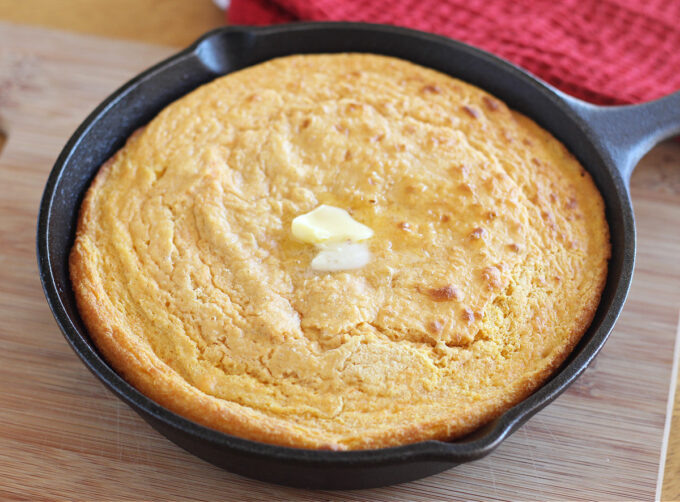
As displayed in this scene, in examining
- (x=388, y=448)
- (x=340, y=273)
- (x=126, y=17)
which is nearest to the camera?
(x=388, y=448)

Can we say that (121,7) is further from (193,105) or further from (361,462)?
(361,462)

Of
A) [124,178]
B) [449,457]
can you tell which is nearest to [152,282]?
[124,178]

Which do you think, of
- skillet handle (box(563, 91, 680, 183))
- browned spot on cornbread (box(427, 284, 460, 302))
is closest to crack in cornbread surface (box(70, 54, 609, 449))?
browned spot on cornbread (box(427, 284, 460, 302))

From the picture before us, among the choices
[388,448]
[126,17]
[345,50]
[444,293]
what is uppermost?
[345,50]

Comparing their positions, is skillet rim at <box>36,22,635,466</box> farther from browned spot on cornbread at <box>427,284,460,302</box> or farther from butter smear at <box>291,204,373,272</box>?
butter smear at <box>291,204,373,272</box>

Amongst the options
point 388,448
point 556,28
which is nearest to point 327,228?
point 388,448

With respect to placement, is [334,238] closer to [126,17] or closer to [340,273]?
[340,273]

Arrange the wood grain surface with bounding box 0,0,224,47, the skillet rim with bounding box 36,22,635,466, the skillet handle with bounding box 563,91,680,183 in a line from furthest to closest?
1. the wood grain surface with bounding box 0,0,224,47
2. the skillet handle with bounding box 563,91,680,183
3. the skillet rim with bounding box 36,22,635,466

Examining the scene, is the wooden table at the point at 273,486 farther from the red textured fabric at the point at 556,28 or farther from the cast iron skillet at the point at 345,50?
the red textured fabric at the point at 556,28
